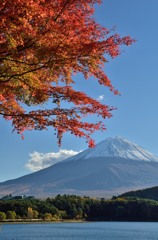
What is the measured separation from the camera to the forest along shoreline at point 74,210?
115500mm

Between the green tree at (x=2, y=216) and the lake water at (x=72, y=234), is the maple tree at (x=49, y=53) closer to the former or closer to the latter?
the lake water at (x=72, y=234)

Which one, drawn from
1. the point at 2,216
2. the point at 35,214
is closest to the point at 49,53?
the point at 2,216

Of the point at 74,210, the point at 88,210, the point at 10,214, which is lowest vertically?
the point at 10,214

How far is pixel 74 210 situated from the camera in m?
130

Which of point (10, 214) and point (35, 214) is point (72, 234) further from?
point (35, 214)

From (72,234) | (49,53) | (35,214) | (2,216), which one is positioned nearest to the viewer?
(49,53)

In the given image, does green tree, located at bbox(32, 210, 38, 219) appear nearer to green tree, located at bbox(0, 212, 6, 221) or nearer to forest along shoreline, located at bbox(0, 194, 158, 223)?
forest along shoreline, located at bbox(0, 194, 158, 223)

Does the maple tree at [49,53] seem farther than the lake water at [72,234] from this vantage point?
No

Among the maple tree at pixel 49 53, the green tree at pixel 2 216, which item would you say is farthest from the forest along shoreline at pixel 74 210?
the maple tree at pixel 49 53

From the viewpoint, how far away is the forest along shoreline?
379 ft

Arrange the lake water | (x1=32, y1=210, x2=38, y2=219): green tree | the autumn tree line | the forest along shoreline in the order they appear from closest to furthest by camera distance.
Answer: the lake water < (x1=32, y1=210, x2=38, y2=219): green tree < the forest along shoreline < the autumn tree line

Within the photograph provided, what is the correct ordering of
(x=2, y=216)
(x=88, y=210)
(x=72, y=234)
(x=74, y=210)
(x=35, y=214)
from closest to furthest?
1. (x=72, y=234)
2. (x=2, y=216)
3. (x=35, y=214)
4. (x=74, y=210)
5. (x=88, y=210)

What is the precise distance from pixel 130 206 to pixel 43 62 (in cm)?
12936

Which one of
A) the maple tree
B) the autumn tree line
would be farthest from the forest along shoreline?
the maple tree
